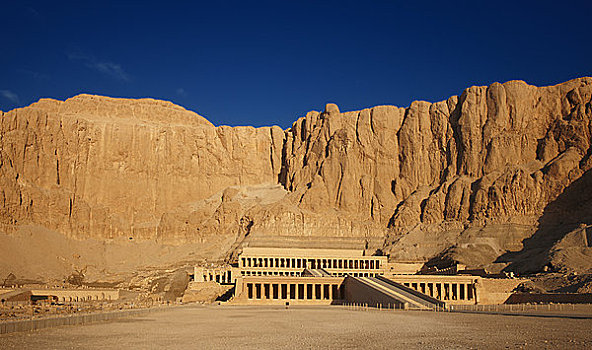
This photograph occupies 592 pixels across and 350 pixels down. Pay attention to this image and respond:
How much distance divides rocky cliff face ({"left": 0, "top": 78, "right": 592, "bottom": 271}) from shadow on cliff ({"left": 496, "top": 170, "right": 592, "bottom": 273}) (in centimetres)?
37

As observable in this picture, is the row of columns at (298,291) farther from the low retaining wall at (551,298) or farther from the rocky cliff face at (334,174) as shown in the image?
the rocky cliff face at (334,174)

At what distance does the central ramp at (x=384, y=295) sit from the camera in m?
52.9

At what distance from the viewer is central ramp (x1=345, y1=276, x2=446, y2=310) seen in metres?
52.9

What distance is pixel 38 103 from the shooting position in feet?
578

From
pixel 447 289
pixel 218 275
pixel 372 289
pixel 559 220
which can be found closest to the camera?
pixel 372 289

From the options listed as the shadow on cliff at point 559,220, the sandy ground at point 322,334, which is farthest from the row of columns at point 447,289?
the sandy ground at point 322,334

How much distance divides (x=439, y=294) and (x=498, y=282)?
6.73 meters

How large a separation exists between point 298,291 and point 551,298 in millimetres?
28850

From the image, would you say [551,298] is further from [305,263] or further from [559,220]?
[305,263]

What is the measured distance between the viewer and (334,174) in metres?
146

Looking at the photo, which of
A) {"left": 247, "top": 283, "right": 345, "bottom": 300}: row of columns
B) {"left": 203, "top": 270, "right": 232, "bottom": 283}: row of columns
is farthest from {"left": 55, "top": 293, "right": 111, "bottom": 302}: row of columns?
{"left": 247, "top": 283, "right": 345, "bottom": 300}: row of columns

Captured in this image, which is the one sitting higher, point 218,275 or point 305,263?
point 305,263

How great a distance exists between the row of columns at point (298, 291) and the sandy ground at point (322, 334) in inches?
1245

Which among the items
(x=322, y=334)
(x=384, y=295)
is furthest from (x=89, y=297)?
(x=322, y=334)
